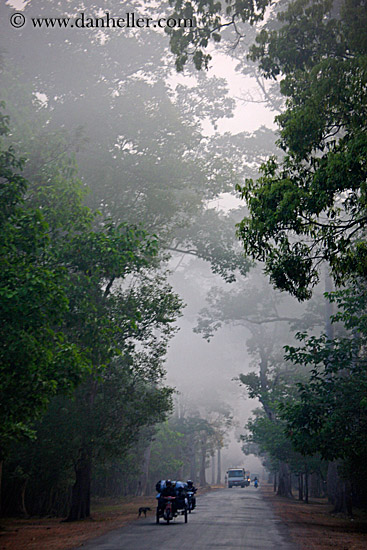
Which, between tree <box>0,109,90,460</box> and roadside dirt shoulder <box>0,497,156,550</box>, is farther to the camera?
roadside dirt shoulder <box>0,497,156,550</box>

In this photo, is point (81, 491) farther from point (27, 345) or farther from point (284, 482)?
point (284, 482)

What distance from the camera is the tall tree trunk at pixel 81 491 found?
24.2 m

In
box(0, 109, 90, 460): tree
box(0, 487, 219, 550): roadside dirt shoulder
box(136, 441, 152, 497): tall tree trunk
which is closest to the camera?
box(0, 109, 90, 460): tree

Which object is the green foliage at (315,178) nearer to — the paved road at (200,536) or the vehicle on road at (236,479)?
the paved road at (200,536)

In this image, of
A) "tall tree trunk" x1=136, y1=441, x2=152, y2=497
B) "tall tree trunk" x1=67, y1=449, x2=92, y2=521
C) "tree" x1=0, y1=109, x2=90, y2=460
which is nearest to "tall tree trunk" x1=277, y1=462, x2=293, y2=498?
"tall tree trunk" x1=136, y1=441, x2=152, y2=497

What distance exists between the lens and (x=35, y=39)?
3725 cm

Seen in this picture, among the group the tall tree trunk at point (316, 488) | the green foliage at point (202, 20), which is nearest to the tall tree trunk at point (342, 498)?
the green foliage at point (202, 20)

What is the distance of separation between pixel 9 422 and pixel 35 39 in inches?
1194

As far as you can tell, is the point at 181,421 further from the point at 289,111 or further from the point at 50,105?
the point at 289,111

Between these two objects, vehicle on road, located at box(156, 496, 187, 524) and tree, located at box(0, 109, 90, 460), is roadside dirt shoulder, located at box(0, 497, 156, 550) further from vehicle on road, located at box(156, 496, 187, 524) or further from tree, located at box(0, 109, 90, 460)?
tree, located at box(0, 109, 90, 460)

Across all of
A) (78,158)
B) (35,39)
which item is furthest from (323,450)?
(35,39)

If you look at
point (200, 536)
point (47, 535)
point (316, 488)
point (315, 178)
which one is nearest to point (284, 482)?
point (316, 488)

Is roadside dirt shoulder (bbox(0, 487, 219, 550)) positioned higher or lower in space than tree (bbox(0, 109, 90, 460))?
lower

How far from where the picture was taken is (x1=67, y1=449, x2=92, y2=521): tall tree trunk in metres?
24.2
